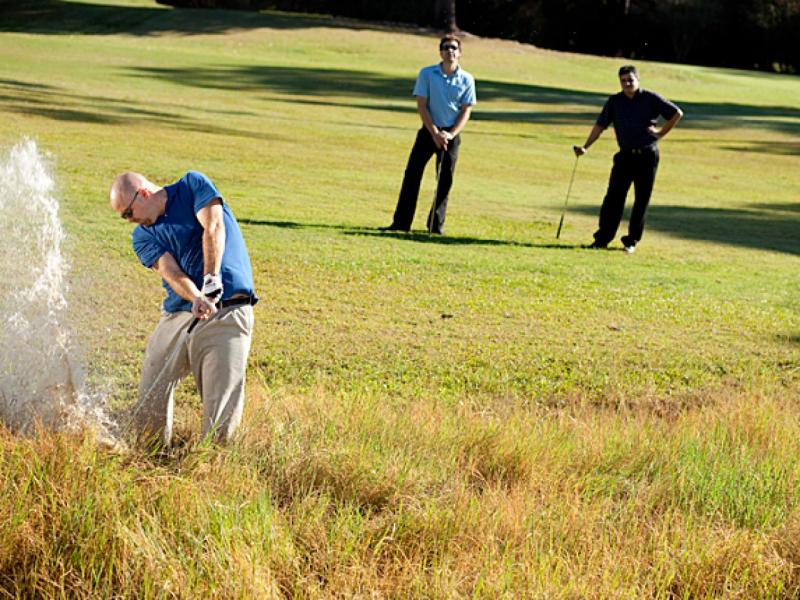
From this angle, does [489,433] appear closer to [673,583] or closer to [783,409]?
[673,583]

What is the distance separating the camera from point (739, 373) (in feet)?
27.9

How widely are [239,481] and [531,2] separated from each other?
216 ft

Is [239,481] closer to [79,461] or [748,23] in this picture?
[79,461]

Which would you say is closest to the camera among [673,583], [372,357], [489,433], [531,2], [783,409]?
[673,583]

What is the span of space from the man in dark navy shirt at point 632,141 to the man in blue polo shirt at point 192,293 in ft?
27.7

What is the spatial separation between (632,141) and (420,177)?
91.5 inches

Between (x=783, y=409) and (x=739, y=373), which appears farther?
(x=739, y=373)

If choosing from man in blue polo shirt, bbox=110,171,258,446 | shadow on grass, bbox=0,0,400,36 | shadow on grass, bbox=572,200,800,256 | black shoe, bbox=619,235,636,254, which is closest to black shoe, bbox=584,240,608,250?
black shoe, bbox=619,235,636,254

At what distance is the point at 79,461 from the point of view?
16.6 feet

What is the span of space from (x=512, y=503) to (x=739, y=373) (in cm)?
378

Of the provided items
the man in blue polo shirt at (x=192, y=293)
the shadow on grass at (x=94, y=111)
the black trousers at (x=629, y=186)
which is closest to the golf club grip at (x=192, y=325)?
the man in blue polo shirt at (x=192, y=293)

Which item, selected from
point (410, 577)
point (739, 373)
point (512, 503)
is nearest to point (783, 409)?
point (739, 373)

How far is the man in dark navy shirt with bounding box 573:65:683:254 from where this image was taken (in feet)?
43.2

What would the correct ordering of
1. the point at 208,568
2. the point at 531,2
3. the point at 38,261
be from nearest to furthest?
1. the point at 208,568
2. the point at 38,261
3. the point at 531,2
